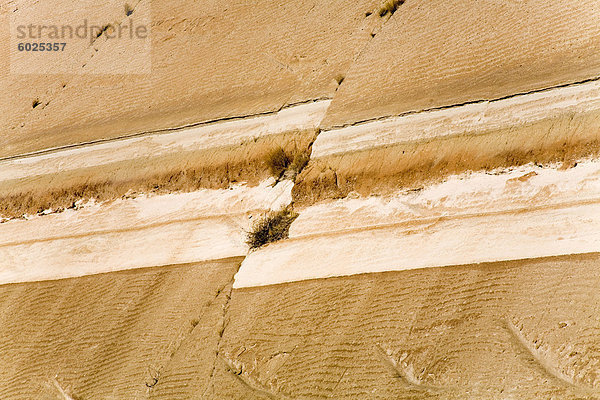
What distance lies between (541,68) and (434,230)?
7.33ft

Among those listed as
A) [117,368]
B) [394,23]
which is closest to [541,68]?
[394,23]

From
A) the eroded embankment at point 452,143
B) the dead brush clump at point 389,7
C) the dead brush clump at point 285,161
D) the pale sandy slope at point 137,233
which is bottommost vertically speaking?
the pale sandy slope at point 137,233

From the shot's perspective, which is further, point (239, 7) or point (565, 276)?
point (239, 7)

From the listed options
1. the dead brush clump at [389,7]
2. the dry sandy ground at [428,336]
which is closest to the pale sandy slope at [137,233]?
the dry sandy ground at [428,336]

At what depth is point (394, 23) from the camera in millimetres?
7656

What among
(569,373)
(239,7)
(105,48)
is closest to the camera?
(569,373)

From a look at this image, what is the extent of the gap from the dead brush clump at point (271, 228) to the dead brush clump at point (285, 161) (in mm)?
500

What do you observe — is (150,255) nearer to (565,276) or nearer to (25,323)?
(25,323)

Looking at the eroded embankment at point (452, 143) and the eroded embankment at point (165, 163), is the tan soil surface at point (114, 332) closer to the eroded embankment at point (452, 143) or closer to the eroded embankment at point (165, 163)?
the eroded embankment at point (165, 163)

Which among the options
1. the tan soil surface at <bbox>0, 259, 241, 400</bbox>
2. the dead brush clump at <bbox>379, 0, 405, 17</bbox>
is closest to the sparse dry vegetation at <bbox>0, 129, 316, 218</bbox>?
the tan soil surface at <bbox>0, 259, 241, 400</bbox>

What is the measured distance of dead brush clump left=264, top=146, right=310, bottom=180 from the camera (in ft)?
→ 22.1

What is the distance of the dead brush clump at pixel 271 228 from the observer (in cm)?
627

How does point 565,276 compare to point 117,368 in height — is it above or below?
above

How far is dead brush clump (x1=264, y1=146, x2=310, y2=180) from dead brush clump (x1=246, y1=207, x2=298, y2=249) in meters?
0.50
